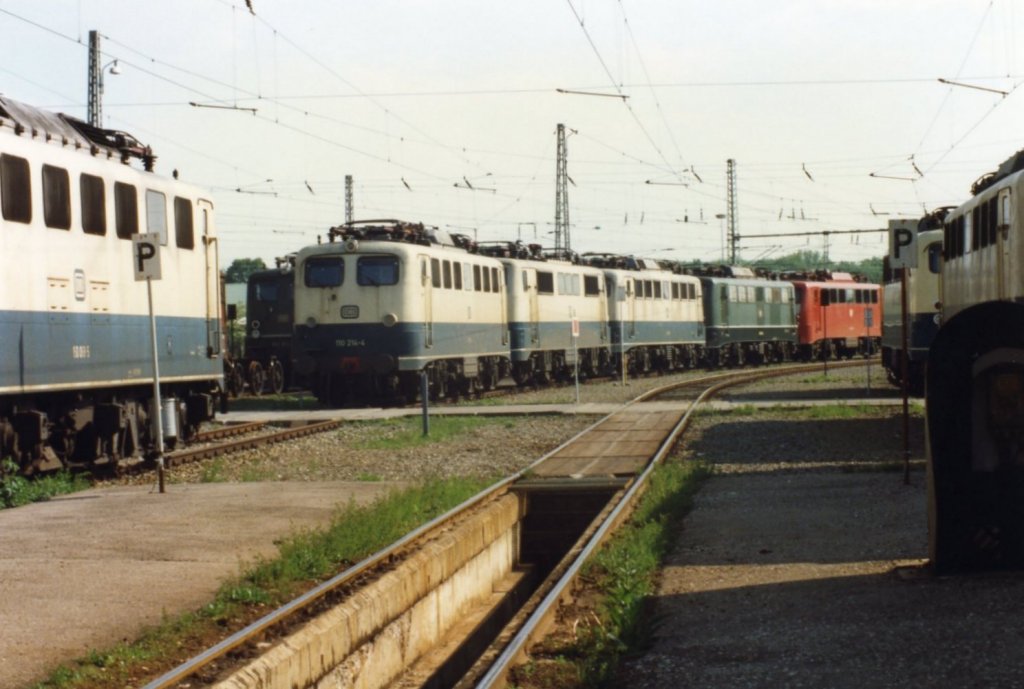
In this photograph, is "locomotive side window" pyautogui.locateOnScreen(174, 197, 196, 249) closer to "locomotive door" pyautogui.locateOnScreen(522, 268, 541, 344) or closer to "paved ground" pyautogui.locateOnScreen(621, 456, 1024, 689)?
"paved ground" pyautogui.locateOnScreen(621, 456, 1024, 689)

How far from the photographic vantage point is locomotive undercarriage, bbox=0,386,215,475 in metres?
16.7

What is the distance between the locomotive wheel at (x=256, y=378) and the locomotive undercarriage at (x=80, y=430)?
18662 millimetres

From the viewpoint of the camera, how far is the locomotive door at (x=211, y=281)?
70.5 feet

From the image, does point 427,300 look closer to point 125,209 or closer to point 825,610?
point 125,209

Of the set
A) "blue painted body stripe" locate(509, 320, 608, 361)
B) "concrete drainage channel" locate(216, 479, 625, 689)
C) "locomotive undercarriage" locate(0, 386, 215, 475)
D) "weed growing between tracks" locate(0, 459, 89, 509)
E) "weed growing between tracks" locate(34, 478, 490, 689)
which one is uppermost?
"blue painted body stripe" locate(509, 320, 608, 361)

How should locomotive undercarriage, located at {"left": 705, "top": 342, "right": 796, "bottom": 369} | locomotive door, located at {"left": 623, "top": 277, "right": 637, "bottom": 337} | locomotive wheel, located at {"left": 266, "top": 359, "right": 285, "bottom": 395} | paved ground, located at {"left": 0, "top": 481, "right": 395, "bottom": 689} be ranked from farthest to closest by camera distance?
locomotive undercarriage, located at {"left": 705, "top": 342, "right": 796, "bottom": 369}, locomotive door, located at {"left": 623, "top": 277, "right": 637, "bottom": 337}, locomotive wheel, located at {"left": 266, "top": 359, "right": 285, "bottom": 395}, paved ground, located at {"left": 0, "top": 481, "right": 395, "bottom": 689}

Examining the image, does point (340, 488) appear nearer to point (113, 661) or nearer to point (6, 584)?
point (6, 584)

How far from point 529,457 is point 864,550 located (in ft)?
32.8

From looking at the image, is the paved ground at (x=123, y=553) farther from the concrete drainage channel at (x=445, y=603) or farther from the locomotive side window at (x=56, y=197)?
the locomotive side window at (x=56, y=197)

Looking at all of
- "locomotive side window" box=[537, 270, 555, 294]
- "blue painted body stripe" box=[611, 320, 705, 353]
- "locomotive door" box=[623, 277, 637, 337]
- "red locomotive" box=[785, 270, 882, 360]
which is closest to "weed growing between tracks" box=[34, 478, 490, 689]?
"locomotive side window" box=[537, 270, 555, 294]

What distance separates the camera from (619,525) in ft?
→ 47.3

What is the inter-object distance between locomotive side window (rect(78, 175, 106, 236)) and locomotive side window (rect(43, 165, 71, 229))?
14.3 inches

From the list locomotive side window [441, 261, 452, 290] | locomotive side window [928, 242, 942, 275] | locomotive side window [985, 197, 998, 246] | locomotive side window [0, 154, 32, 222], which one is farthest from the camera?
locomotive side window [441, 261, 452, 290]

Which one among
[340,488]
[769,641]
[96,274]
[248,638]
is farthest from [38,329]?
[769,641]
